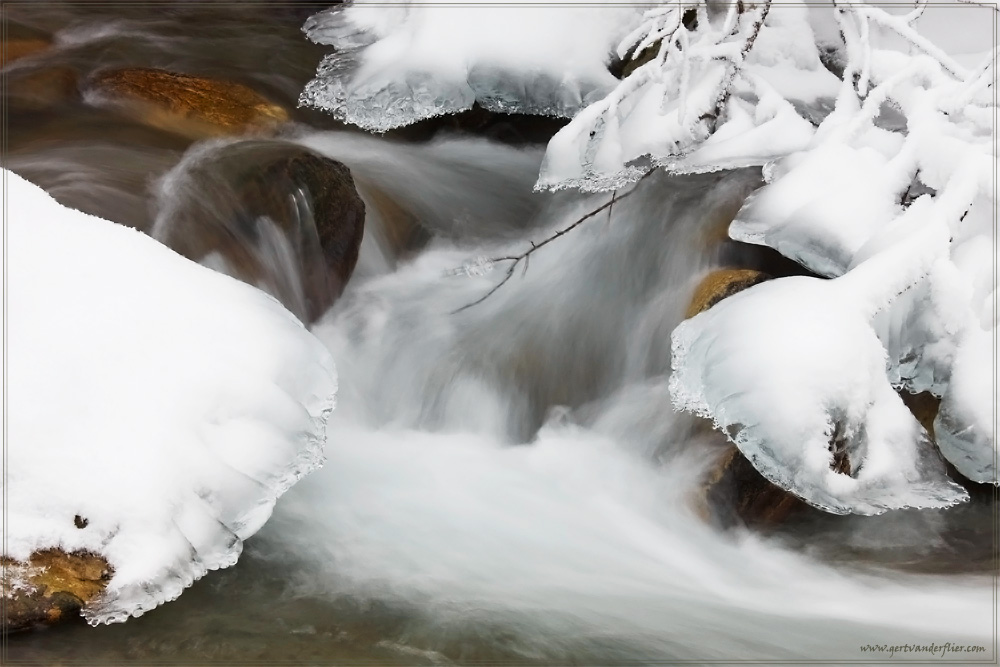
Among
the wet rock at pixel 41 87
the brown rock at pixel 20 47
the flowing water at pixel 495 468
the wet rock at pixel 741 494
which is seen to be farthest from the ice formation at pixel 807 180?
the brown rock at pixel 20 47

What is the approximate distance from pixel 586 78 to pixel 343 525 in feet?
7.71

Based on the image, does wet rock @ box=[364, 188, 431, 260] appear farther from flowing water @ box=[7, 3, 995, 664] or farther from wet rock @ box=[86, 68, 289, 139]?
wet rock @ box=[86, 68, 289, 139]

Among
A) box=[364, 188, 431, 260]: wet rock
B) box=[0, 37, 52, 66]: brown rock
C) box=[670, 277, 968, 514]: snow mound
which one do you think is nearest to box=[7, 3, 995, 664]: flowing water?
box=[364, 188, 431, 260]: wet rock

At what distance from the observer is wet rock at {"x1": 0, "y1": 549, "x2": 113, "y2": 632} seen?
214cm

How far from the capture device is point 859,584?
2740 millimetres

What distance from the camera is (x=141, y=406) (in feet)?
7.41

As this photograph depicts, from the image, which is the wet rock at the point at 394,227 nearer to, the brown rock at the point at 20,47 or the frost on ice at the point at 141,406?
the frost on ice at the point at 141,406

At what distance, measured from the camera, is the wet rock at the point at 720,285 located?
3.04 metres

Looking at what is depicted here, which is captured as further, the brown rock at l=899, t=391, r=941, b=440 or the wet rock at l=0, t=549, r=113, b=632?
the brown rock at l=899, t=391, r=941, b=440

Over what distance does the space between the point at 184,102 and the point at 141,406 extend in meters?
2.18

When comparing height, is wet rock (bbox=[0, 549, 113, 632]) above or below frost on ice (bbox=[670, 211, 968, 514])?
below

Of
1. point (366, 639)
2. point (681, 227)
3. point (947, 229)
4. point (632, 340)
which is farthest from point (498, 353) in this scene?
point (947, 229)

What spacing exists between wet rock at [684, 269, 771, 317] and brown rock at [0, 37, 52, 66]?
3.58 metres

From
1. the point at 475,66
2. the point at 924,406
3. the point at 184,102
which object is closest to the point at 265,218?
the point at 184,102
